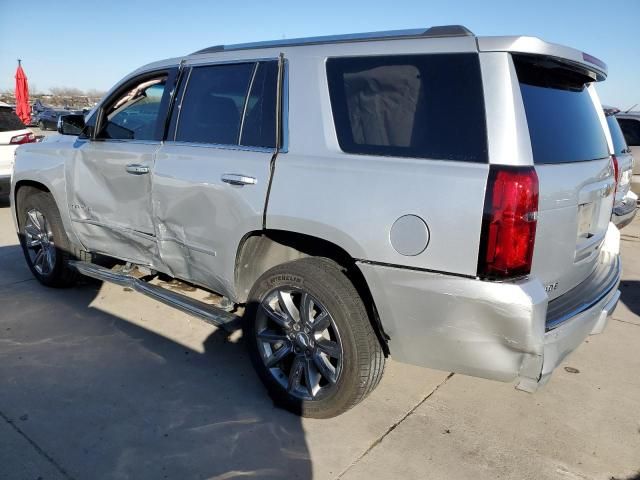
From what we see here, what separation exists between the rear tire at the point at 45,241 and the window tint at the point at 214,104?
174 cm

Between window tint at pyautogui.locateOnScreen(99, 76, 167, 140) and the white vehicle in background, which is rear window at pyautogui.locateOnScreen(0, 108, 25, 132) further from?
window tint at pyautogui.locateOnScreen(99, 76, 167, 140)

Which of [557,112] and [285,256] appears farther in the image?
[285,256]

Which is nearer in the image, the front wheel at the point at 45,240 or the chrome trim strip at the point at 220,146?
the chrome trim strip at the point at 220,146

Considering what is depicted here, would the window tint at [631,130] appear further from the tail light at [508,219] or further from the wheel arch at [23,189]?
the wheel arch at [23,189]

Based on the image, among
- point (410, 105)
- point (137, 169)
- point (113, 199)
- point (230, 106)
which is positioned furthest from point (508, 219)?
point (113, 199)

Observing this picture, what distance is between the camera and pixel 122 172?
367 cm

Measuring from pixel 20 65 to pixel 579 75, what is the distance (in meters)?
17.3

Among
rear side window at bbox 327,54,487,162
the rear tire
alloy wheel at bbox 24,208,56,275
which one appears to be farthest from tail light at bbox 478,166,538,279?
alloy wheel at bbox 24,208,56,275

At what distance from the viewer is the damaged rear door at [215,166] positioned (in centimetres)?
289

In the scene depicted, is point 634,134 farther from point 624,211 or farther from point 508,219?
point 508,219

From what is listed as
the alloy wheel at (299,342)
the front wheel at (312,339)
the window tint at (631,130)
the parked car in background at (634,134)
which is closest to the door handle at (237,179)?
the front wheel at (312,339)

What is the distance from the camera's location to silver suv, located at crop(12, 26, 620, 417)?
216 centimetres

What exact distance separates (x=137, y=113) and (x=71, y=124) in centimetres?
76

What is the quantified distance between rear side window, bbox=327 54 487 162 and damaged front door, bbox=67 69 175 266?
1524 mm
